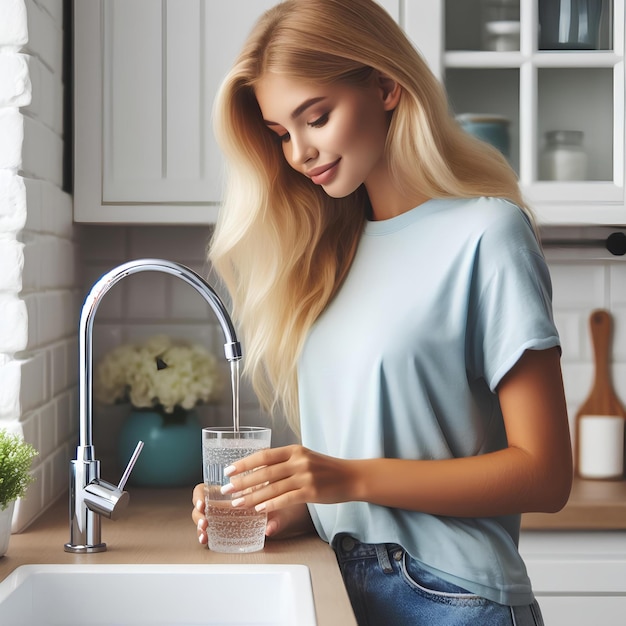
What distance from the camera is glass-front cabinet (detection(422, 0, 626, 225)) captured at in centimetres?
186

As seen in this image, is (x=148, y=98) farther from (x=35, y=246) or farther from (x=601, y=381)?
(x=601, y=381)

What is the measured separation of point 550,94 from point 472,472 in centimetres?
105

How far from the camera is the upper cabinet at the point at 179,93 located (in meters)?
1.77

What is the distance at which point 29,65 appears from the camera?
147 cm

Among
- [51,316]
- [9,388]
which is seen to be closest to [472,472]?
[9,388]

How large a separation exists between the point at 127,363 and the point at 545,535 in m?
0.92

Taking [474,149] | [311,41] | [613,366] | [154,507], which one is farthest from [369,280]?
[613,366]

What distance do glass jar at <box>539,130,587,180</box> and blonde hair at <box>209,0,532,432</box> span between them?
1.87ft

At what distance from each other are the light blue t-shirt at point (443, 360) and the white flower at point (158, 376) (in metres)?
0.61

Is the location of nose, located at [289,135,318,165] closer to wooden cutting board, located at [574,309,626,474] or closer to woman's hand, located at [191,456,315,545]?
woman's hand, located at [191,456,315,545]

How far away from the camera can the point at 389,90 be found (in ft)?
4.26

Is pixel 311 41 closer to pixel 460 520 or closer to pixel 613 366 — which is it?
pixel 460 520

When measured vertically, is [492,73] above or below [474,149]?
above

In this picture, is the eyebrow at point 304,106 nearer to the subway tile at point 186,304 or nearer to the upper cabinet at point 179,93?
the upper cabinet at point 179,93
